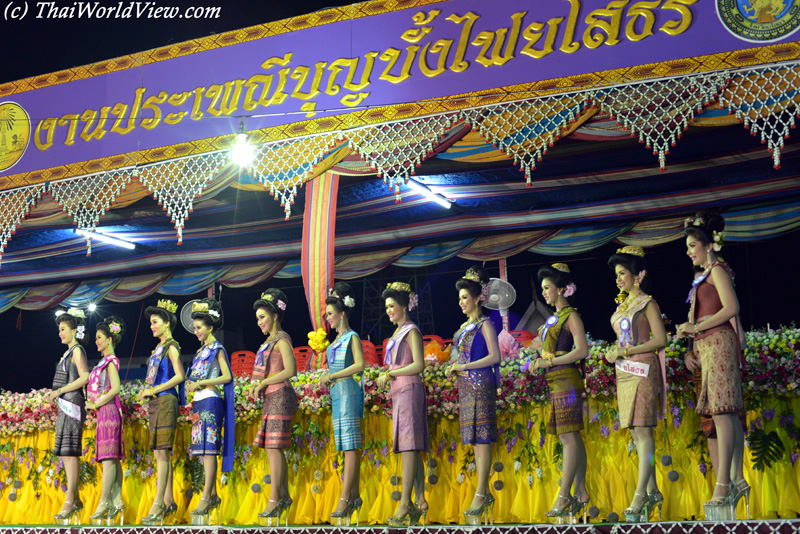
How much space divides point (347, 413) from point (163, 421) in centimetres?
153

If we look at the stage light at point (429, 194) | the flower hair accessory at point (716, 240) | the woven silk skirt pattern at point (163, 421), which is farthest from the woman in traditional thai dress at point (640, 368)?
the stage light at point (429, 194)

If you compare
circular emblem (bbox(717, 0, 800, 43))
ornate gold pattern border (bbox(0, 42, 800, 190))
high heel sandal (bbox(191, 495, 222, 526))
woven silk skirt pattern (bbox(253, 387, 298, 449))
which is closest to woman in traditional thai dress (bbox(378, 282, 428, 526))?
woven silk skirt pattern (bbox(253, 387, 298, 449))

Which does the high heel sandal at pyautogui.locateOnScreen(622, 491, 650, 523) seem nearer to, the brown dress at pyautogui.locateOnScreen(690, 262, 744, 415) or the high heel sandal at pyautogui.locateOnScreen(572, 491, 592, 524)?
the high heel sandal at pyautogui.locateOnScreen(572, 491, 592, 524)

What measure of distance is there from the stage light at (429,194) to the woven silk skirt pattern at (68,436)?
4365 mm

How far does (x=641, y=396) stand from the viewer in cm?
492

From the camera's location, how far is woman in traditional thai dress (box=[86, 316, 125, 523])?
6574 mm

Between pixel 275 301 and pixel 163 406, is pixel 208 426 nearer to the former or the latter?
pixel 163 406

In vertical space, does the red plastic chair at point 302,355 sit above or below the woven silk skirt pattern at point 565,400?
above

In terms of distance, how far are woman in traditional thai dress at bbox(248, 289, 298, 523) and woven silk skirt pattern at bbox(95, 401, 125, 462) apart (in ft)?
4.01

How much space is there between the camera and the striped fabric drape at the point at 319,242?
7090mm

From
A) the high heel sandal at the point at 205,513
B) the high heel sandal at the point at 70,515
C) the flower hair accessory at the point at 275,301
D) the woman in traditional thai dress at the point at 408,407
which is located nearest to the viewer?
the woman in traditional thai dress at the point at 408,407

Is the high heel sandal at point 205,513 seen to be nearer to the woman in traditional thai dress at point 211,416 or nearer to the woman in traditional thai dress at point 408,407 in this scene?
the woman in traditional thai dress at point 211,416

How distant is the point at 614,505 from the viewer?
5461 millimetres

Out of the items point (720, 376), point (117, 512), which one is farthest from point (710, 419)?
point (117, 512)
